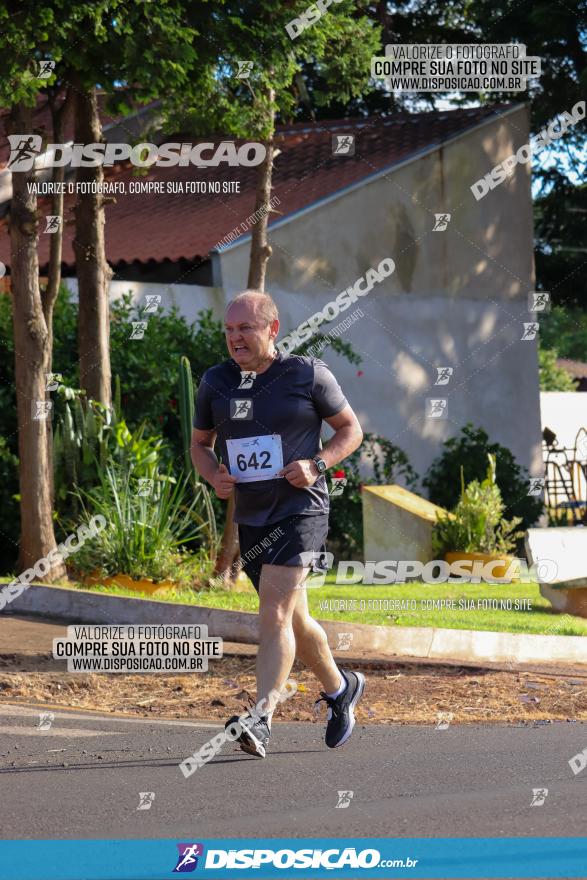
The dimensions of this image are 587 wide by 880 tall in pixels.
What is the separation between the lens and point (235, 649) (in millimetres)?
9930

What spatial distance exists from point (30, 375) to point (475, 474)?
8.88 m

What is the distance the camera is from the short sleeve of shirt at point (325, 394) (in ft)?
20.9

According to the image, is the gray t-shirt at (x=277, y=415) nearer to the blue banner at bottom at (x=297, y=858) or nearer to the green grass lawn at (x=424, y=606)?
the blue banner at bottom at (x=297, y=858)

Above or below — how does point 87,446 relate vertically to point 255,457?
below

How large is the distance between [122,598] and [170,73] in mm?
4550

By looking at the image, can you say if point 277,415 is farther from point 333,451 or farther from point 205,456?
point 205,456

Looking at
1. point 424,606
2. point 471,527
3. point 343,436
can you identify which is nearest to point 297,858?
point 343,436

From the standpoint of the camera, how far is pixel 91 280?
13.4 metres

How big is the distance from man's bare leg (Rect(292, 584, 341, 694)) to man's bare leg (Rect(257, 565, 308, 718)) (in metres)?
0.18

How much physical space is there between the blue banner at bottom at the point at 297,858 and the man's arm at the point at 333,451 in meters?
1.83

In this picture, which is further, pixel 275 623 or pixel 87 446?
pixel 87 446

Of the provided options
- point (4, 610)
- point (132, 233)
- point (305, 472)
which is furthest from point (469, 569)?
point (305, 472)

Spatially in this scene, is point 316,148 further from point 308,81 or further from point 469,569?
point 469,569

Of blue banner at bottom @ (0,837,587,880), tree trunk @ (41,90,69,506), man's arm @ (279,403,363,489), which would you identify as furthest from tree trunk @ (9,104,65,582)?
blue banner at bottom @ (0,837,587,880)
